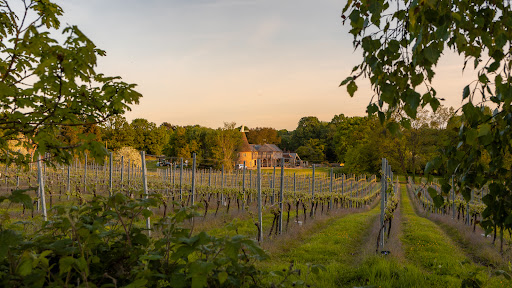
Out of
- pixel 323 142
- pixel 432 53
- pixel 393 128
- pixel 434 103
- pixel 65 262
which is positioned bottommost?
pixel 65 262

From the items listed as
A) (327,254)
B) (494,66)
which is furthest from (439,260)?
(494,66)

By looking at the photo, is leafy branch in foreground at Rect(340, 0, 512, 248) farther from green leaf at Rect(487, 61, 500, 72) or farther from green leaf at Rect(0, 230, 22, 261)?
green leaf at Rect(0, 230, 22, 261)

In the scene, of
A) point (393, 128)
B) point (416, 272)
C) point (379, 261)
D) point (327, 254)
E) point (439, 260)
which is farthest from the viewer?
point (327, 254)

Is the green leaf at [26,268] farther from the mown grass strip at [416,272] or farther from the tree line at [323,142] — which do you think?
the tree line at [323,142]

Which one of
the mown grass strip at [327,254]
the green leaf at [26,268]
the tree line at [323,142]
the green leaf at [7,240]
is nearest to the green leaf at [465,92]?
the green leaf at [26,268]

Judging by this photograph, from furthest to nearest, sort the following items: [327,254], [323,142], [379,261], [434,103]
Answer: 1. [323,142]
2. [327,254]
3. [379,261]
4. [434,103]

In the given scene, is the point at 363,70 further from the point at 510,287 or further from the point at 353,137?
the point at 353,137

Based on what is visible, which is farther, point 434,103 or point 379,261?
point 379,261

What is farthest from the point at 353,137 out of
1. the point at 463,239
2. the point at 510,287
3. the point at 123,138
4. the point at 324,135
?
the point at 510,287

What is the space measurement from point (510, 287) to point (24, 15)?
727 cm

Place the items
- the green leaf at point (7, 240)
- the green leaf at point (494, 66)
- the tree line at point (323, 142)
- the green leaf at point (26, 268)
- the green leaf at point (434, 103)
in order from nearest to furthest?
the green leaf at point (26, 268) < the green leaf at point (7, 240) < the green leaf at point (434, 103) < the green leaf at point (494, 66) < the tree line at point (323, 142)

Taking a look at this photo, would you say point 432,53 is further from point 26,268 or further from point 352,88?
point 26,268

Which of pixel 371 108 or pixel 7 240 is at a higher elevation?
pixel 371 108

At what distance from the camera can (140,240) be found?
6.24 feet
